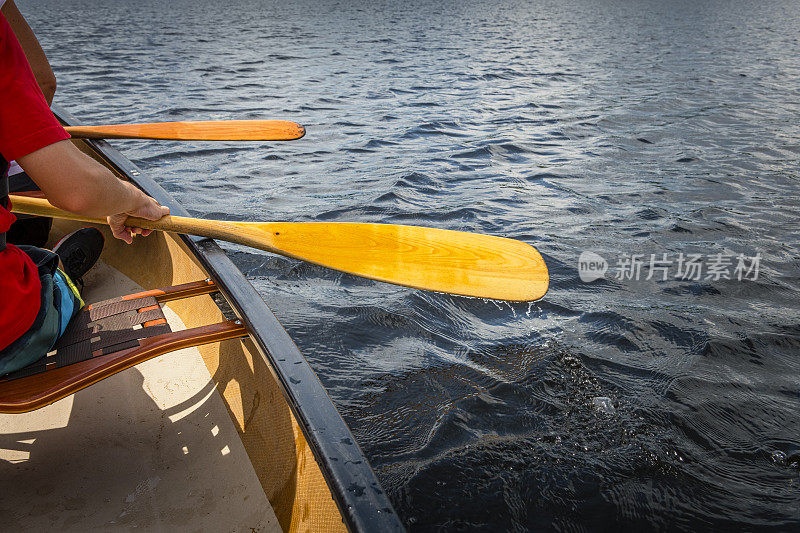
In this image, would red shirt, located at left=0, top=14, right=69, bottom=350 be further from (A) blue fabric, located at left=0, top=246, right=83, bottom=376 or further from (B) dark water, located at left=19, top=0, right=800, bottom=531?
(B) dark water, located at left=19, top=0, right=800, bottom=531

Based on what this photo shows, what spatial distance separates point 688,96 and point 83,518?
33.6ft

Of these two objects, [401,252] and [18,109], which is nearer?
[18,109]

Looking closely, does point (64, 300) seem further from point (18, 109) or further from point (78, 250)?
point (78, 250)

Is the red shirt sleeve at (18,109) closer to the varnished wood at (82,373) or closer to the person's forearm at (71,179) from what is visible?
the person's forearm at (71,179)

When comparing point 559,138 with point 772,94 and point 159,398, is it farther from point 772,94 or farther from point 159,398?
point 159,398

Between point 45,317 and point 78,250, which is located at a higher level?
point 45,317

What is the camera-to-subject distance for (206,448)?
211 centimetres

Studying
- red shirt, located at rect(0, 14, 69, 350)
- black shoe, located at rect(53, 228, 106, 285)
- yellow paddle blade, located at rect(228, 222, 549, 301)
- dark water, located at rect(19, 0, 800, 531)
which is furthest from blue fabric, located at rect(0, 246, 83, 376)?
dark water, located at rect(19, 0, 800, 531)

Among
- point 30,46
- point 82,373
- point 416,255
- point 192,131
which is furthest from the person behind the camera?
point 192,131

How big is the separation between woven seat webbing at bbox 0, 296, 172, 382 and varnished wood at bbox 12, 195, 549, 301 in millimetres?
333

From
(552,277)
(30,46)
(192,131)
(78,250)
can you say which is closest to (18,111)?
(78,250)

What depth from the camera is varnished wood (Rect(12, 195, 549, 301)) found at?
2.28 metres

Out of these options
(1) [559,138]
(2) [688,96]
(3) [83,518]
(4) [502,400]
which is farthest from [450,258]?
(2) [688,96]

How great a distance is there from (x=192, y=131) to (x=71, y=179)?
7.18 ft
